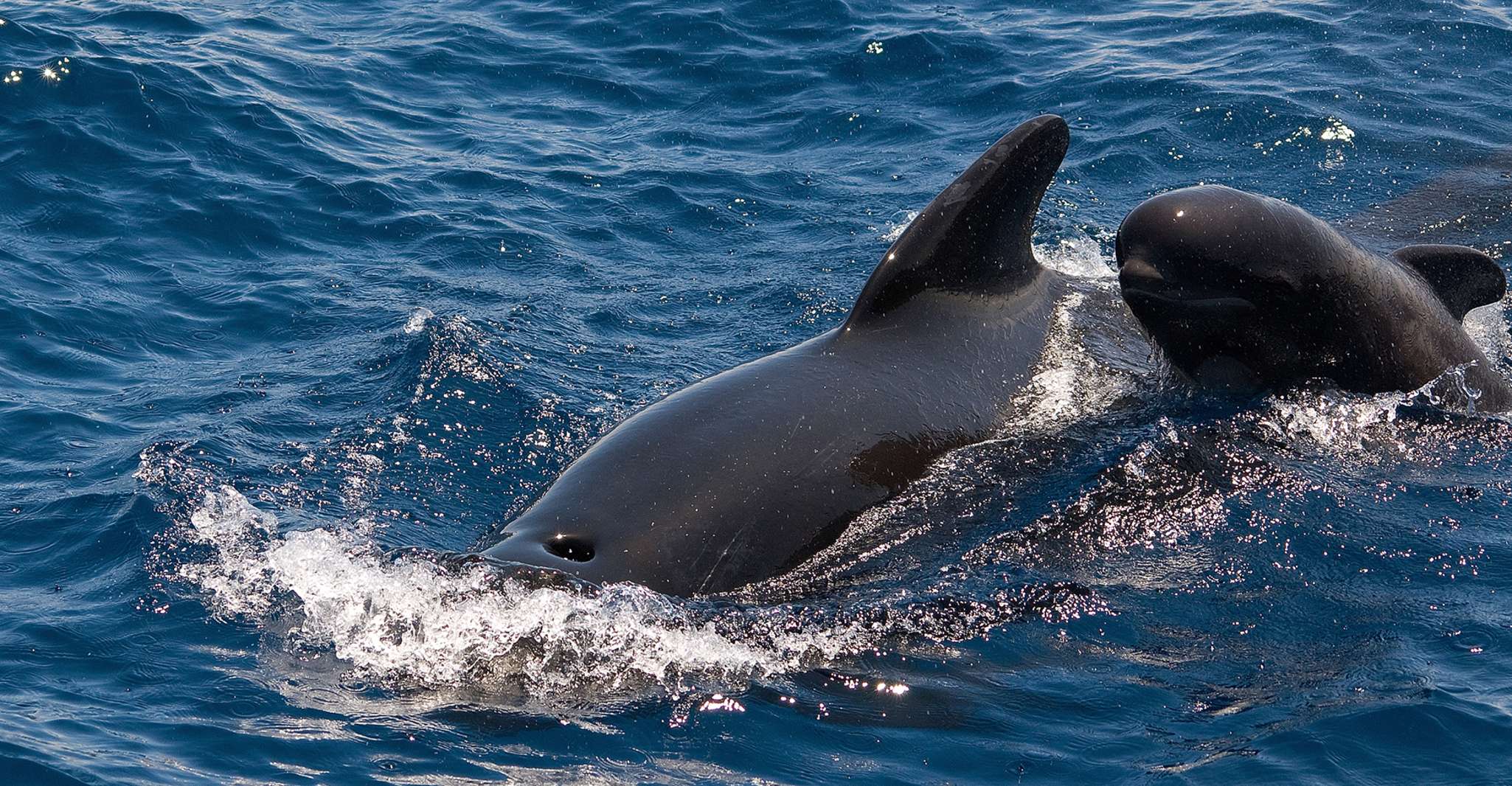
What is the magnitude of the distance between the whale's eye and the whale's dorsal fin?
276 centimetres

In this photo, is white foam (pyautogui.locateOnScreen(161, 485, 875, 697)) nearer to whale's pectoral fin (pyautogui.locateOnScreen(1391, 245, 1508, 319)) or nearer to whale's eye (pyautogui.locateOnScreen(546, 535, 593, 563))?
whale's eye (pyautogui.locateOnScreen(546, 535, 593, 563))

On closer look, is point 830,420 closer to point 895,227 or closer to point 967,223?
point 967,223

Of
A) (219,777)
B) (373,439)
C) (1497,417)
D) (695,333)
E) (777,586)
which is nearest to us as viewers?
(219,777)

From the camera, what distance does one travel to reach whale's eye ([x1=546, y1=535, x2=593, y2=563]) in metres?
8.59

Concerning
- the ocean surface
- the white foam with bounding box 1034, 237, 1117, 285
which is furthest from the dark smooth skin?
the white foam with bounding box 1034, 237, 1117, 285

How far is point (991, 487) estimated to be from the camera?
32.7ft

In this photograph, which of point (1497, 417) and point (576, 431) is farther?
point (576, 431)

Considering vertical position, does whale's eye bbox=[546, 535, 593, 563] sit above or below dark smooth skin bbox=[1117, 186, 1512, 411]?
below

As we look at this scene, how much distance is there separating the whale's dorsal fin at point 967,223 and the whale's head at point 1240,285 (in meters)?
0.87

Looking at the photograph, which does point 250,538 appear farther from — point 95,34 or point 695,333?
point 95,34

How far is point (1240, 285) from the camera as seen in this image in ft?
35.4

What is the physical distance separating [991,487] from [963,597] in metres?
1.02

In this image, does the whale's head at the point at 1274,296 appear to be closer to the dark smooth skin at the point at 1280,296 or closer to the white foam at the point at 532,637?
the dark smooth skin at the point at 1280,296

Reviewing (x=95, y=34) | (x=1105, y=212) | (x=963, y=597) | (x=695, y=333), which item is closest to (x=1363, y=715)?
(x=963, y=597)
